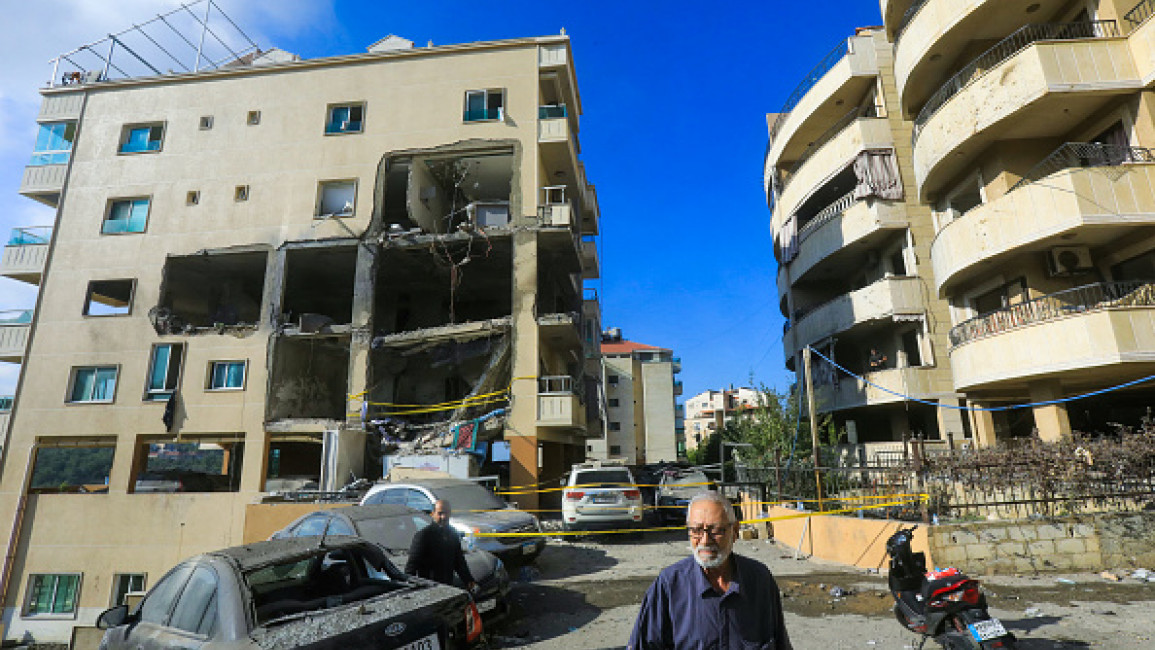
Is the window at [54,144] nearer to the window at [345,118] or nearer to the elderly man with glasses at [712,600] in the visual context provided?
the window at [345,118]

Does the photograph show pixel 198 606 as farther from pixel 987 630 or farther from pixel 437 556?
pixel 987 630

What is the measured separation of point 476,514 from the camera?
9.88m

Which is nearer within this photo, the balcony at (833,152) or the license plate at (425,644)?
the license plate at (425,644)

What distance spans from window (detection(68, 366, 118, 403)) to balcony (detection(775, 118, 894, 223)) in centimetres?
2990

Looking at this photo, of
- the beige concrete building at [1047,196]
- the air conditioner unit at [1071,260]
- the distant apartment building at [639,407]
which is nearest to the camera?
the beige concrete building at [1047,196]

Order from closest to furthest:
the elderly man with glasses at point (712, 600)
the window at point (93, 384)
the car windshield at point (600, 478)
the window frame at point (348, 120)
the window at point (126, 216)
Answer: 1. the elderly man with glasses at point (712, 600)
2. the car windshield at point (600, 478)
3. the window at point (93, 384)
4. the window frame at point (348, 120)
5. the window at point (126, 216)

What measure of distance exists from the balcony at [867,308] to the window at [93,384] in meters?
29.0

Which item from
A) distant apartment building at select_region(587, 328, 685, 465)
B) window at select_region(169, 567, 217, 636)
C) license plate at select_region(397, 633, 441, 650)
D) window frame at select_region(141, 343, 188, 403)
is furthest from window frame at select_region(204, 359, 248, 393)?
distant apartment building at select_region(587, 328, 685, 465)

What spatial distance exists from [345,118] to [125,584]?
20.3m

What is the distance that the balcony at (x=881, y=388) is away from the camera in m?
18.3

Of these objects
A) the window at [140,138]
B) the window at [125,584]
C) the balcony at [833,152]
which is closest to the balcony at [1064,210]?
the balcony at [833,152]

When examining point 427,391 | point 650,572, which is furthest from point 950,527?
point 427,391

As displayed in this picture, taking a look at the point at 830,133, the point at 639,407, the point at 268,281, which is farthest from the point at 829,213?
the point at 639,407

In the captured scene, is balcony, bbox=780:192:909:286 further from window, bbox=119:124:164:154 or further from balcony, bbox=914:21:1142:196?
window, bbox=119:124:164:154
